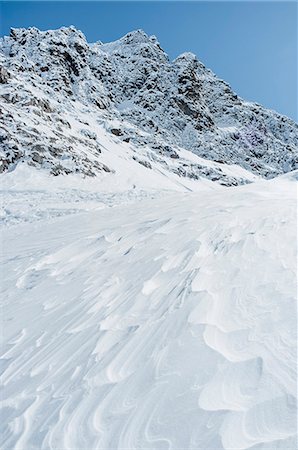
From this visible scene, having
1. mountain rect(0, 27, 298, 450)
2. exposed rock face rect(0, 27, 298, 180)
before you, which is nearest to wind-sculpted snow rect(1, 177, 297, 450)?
mountain rect(0, 27, 298, 450)

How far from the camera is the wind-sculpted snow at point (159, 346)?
71.4 inches

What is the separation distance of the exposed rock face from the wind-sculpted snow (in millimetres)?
19186

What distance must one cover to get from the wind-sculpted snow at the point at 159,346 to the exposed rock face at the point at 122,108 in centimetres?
1919

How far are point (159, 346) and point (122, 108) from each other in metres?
73.6

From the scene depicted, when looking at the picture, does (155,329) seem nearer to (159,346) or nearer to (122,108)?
(159,346)

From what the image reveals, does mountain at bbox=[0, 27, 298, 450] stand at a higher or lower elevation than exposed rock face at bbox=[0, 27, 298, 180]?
lower

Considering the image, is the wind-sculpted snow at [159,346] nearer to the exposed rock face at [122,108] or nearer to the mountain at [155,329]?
the mountain at [155,329]

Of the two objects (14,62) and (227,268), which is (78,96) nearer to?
(14,62)

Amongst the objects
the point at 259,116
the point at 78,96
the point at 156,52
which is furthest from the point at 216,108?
the point at 78,96

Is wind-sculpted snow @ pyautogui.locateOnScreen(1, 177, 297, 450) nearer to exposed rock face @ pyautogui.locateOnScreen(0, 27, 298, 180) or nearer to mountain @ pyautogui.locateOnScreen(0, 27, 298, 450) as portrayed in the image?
mountain @ pyautogui.locateOnScreen(0, 27, 298, 450)

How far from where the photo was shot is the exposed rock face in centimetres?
2594

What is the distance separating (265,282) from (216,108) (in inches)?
Result: 3947

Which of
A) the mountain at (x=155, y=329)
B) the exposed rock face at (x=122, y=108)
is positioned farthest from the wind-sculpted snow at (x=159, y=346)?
the exposed rock face at (x=122, y=108)

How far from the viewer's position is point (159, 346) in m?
2.51
